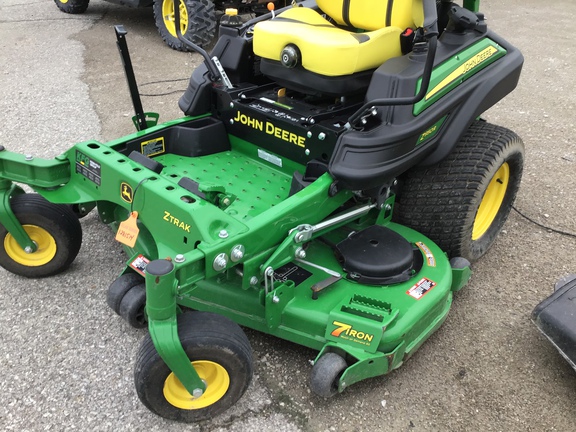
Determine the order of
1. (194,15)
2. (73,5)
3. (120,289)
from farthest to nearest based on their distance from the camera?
(73,5) < (194,15) < (120,289)

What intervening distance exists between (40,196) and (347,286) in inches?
57.6

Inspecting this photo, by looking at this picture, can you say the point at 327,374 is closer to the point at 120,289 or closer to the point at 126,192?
the point at 120,289

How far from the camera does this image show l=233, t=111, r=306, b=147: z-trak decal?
251cm

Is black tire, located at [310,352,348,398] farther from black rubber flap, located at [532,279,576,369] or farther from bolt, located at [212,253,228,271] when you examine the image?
black rubber flap, located at [532,279,576,369]

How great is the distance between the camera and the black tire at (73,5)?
7407 mm

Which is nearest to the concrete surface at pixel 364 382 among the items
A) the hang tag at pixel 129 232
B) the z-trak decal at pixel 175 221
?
the hang tag at pixel 129 232

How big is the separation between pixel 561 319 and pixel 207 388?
1419 mm

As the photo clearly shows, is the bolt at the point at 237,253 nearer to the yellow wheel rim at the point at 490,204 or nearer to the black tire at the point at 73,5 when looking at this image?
the yellow wheel rim at the point at 490,204

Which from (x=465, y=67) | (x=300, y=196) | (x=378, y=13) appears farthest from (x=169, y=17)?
(x=300, y=196)

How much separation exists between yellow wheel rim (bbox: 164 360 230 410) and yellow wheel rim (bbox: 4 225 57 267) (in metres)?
1.10

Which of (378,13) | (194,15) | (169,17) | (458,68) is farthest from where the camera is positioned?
(169,17)

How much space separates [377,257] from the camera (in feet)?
7.67

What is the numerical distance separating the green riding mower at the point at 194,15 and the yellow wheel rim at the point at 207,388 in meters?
4.33

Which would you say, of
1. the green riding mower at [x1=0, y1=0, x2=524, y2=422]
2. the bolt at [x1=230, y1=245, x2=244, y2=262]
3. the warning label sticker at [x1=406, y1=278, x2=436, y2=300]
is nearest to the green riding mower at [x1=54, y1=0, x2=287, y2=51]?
the green riding mower at [x1=0, y1=0, x2=524, y2=422]
